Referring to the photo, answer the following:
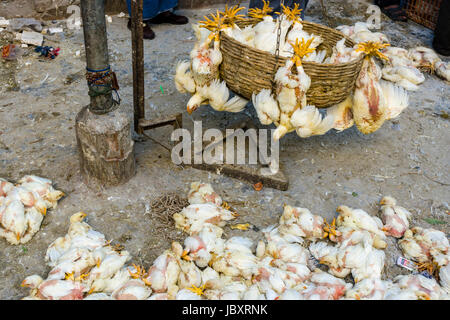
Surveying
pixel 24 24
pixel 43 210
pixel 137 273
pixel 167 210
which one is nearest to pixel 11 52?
pixel 24 24

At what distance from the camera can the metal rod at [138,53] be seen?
290 cm

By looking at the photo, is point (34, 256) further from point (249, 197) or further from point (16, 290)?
point (249, 197)

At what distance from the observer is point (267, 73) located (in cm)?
291

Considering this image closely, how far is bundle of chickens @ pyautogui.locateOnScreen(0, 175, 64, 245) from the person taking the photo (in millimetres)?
2639

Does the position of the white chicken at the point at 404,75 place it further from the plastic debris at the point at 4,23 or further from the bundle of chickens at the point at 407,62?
the plastic debris at the point at 4,23

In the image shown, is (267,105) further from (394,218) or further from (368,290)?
(368,290)

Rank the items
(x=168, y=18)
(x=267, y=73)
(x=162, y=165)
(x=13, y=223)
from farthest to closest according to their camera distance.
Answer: (x=168, y=18) < (x=162, y=165) < (x=267, y=73) < (x=13, y=223)

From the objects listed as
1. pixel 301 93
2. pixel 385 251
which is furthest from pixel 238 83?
pixel 385 251

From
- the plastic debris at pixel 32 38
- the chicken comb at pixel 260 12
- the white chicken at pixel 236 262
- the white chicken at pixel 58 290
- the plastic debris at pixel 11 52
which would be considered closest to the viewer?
the white chicken at pixel 58 290

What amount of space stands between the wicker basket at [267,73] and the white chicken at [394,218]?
86 cm

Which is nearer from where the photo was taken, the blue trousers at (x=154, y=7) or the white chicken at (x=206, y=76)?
the white chicken at (x=206, y=76)

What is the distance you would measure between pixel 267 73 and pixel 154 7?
3135 millimetres

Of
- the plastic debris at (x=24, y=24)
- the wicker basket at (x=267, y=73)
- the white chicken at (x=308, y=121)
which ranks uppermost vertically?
the wicker basket at (x=267, y=73)

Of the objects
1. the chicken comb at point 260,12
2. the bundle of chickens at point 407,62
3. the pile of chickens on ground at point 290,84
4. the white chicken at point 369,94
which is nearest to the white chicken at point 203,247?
the pile of chickens on ground at point 290,84
